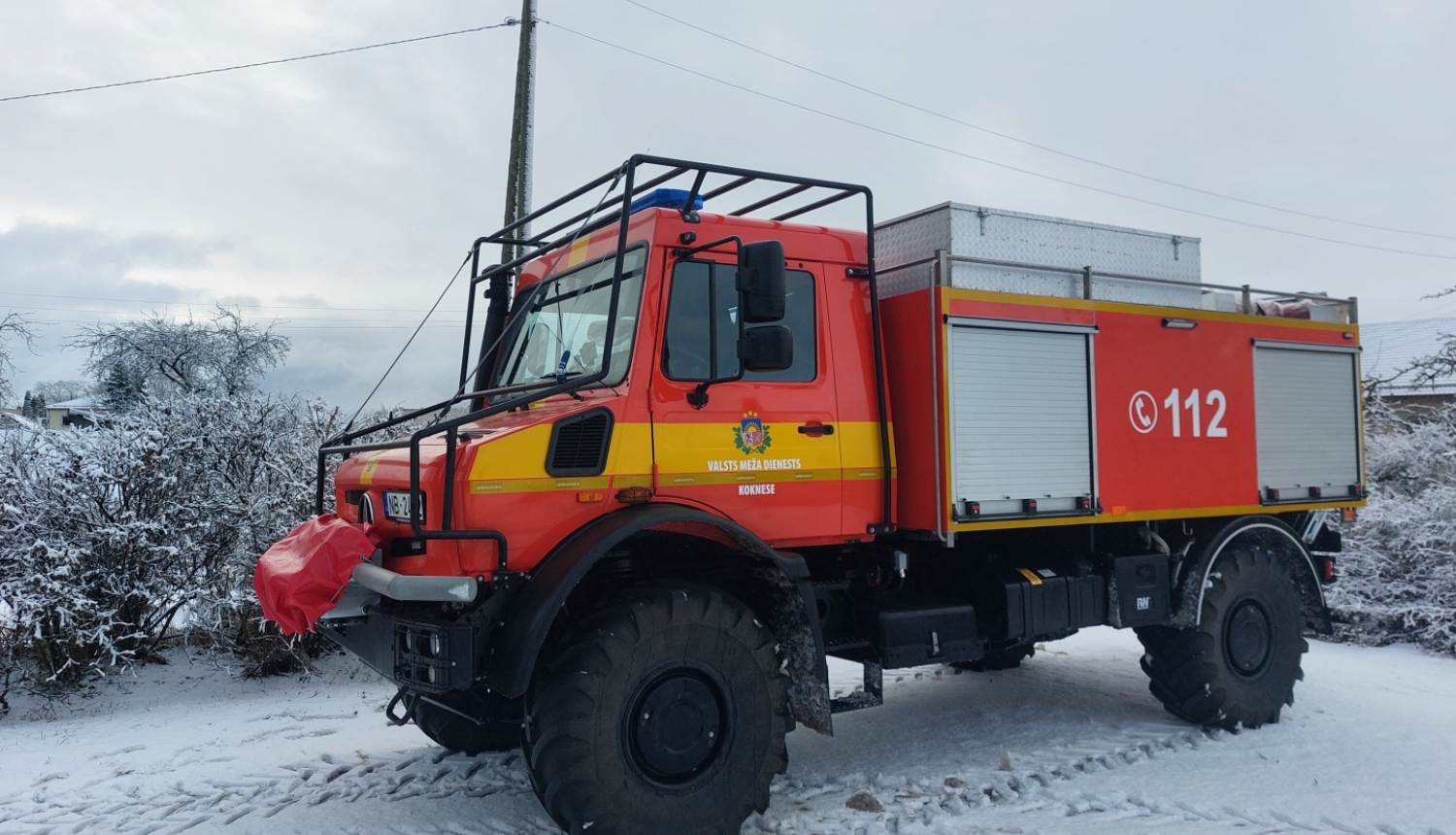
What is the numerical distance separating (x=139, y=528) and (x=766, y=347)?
5.36 meters

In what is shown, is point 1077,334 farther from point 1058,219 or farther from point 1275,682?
point 1275,682

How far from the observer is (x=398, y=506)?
466 centimetres

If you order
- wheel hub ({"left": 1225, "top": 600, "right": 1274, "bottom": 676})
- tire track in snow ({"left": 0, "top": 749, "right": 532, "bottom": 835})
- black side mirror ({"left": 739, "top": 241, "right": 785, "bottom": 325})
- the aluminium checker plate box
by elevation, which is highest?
the aluminium checker plate box

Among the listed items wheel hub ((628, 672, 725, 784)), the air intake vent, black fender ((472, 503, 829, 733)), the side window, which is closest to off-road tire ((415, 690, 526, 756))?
wheel hub ((628, 672, 725, 784))

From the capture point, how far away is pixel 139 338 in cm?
2200

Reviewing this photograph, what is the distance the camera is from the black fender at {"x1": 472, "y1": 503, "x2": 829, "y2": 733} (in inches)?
164

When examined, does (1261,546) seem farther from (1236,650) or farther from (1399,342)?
(1399,342)

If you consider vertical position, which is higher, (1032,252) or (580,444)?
(1032,252)

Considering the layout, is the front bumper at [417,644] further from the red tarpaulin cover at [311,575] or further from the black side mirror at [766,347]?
the black side mirror at [766,347]

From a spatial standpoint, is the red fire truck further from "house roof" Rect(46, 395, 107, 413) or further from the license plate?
"house roof" Rect(46, 395, 107, 413)

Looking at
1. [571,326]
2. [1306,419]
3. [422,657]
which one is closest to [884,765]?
[422,657]

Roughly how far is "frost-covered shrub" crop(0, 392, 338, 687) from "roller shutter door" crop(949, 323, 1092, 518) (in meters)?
5.44

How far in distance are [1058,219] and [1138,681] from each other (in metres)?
3.96

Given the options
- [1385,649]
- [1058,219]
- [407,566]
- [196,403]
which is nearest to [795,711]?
[407,566]
